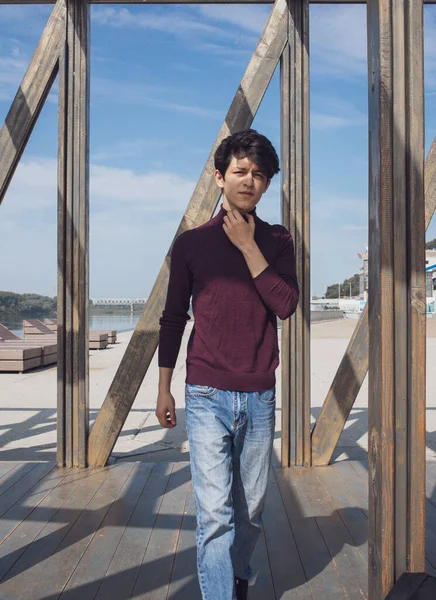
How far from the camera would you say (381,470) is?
191cm

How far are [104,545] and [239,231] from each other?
1.73 meters

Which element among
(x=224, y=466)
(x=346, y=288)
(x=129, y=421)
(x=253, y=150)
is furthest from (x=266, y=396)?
(x=346, y=288)

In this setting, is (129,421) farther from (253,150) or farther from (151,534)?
(253,150)

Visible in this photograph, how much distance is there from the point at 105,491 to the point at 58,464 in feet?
2.13

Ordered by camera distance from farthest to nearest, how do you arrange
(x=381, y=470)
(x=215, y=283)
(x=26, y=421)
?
(x=26, y=421), (x=215, y=283), (x=381, y=470)

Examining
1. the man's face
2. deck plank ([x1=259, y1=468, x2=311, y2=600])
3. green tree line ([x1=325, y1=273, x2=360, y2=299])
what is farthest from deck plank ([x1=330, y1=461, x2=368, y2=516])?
green tree line ([x1=325, y1=273, x2=360, y2=299])

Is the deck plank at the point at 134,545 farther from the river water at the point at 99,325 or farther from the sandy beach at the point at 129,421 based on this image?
the river water at the point at 99,325

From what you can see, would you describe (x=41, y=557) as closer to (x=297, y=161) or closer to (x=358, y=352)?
(x=358, y=352)

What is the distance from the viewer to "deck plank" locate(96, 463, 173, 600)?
2.46 metres

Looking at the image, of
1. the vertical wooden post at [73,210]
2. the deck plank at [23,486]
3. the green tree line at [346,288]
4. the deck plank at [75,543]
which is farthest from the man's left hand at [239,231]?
the green tree line at [346,288]

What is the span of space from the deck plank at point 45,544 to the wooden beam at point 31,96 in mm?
1878

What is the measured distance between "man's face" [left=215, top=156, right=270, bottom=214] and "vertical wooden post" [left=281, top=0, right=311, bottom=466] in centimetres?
211

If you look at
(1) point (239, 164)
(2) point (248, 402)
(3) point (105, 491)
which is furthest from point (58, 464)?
(1) point (239, 164)

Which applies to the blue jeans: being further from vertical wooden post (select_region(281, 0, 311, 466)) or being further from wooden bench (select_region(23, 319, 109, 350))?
wooden bench (select_region(23, 319, 109, 350))
